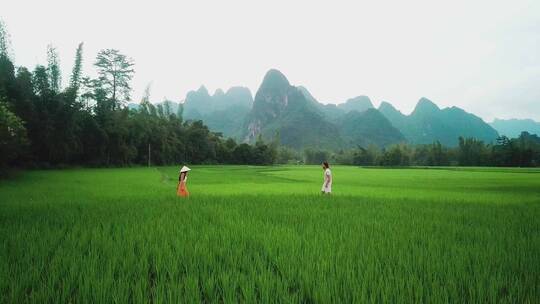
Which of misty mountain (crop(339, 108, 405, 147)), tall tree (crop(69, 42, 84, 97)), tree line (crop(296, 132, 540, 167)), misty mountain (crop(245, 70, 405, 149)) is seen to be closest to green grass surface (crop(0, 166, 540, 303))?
tall tree (crop(69, 42, 84, 97))

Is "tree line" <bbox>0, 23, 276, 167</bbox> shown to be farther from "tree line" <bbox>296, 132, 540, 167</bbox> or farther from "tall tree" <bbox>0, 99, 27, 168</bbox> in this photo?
"tree line" <bbox>296, 132, 540, 167</bbox>

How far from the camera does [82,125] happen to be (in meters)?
39.4

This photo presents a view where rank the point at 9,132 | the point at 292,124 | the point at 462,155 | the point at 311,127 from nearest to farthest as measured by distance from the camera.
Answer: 1. the point at 9,132
2. the point at 462,155
3. the point at 311,127
4. the point at 292,124

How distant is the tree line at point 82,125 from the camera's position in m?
29.1

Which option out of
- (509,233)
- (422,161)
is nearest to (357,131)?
(422,161)

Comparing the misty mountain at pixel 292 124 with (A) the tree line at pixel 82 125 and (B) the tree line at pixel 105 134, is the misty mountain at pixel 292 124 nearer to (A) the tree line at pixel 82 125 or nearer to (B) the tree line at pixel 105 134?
(B) the tree line at pixel 105 134

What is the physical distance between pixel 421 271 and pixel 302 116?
550 feet

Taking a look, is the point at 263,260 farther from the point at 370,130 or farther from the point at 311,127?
the point at 370,130

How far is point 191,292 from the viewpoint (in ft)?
9.52

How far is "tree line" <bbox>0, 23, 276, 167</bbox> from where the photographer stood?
29.1m

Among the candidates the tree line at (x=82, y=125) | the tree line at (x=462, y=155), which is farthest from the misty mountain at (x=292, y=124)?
the tree line at (x=82, y=125)

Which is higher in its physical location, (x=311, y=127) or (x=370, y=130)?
(x=311, y=127)

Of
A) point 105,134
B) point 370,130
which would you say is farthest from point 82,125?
point 370,130

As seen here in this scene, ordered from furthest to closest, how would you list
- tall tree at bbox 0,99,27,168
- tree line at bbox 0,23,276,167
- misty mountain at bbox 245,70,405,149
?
misty mountain at bbox 245,70,405,149 < tree line at bbox 0,23,276,167 < tall tree at bbox 0,99,27,168
